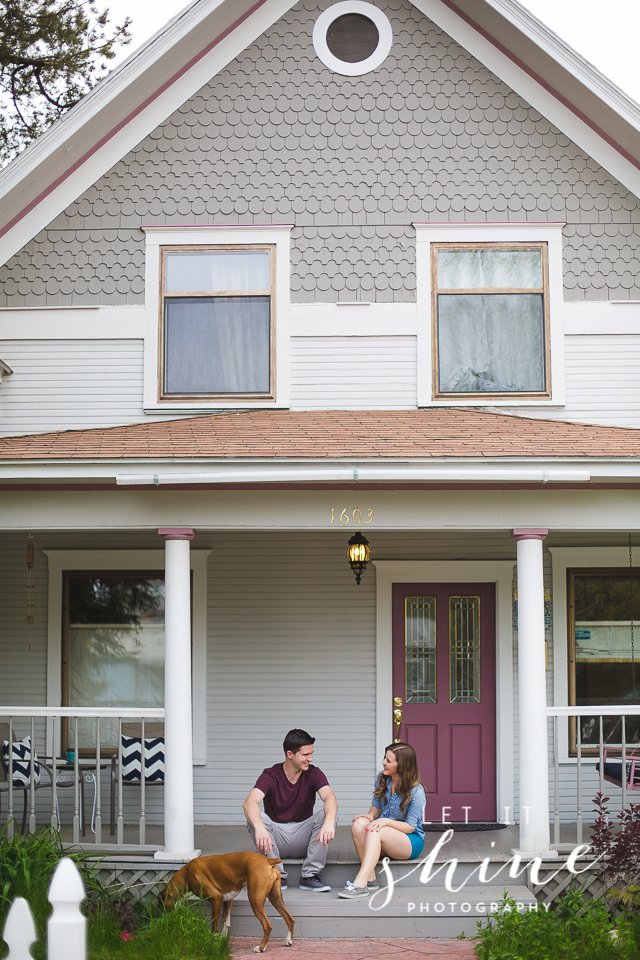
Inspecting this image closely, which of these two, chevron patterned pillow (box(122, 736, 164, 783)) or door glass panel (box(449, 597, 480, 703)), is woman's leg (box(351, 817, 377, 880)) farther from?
door glass panel (box(449, 597, 480, 703))

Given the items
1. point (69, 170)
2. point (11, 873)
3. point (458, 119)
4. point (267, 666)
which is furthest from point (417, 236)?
point (11, 873)

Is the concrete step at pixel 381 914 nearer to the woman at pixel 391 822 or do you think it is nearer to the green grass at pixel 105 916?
→ the woman at pixel 391 822

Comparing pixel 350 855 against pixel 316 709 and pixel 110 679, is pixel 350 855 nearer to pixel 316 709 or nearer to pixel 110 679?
pixel 316 709

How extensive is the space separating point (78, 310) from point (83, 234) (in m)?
0.71

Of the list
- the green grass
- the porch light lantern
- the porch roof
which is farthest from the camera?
the porch light lantern

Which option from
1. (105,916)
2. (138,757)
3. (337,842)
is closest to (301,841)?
(337,842)

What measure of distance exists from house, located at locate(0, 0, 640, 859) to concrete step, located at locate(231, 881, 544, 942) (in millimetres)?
2119

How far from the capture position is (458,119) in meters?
9.09

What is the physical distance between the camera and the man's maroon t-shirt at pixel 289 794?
688 centimetres

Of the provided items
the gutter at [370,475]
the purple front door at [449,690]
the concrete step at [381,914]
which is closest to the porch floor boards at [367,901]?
the concrete step at [381,914]

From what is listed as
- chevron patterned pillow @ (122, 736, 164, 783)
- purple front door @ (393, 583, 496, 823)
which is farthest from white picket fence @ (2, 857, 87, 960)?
purple front door @ (393, 583, 496, 823)

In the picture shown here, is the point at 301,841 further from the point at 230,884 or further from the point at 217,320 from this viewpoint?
the point at 217,320

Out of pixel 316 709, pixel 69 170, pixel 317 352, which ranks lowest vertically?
pixel 316 709

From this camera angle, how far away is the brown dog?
5.93m
